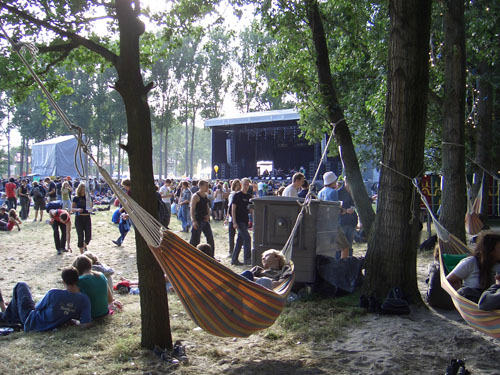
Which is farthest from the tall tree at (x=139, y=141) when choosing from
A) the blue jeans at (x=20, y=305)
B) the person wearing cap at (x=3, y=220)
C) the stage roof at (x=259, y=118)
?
the stage roof at (x=259, y=118)

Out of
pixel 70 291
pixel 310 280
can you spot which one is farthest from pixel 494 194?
pixel 70 291

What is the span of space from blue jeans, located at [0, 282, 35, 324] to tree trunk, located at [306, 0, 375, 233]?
4726mm

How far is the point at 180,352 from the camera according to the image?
396 centimetres

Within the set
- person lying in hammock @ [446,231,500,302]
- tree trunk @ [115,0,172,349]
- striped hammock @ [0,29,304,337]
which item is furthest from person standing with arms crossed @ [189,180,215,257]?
person lying in hammock @ [446,231,500,302]

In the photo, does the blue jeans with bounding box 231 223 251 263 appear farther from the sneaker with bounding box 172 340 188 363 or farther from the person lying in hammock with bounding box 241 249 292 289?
the sneaker with bounding box 172 340 188 363

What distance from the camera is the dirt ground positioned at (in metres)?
3.66

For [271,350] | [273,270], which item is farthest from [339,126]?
[271,350]

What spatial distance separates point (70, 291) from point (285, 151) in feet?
90.0

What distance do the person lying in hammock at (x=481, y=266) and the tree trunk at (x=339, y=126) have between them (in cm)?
340

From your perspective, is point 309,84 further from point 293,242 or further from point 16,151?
point 16,151

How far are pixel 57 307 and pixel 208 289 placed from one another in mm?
1991

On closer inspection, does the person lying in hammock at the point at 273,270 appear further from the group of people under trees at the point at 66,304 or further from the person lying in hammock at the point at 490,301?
the person lying in hammock at the point at 490,301

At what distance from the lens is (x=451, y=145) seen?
7.55 meters

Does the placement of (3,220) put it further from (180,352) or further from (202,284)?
(202,284)
